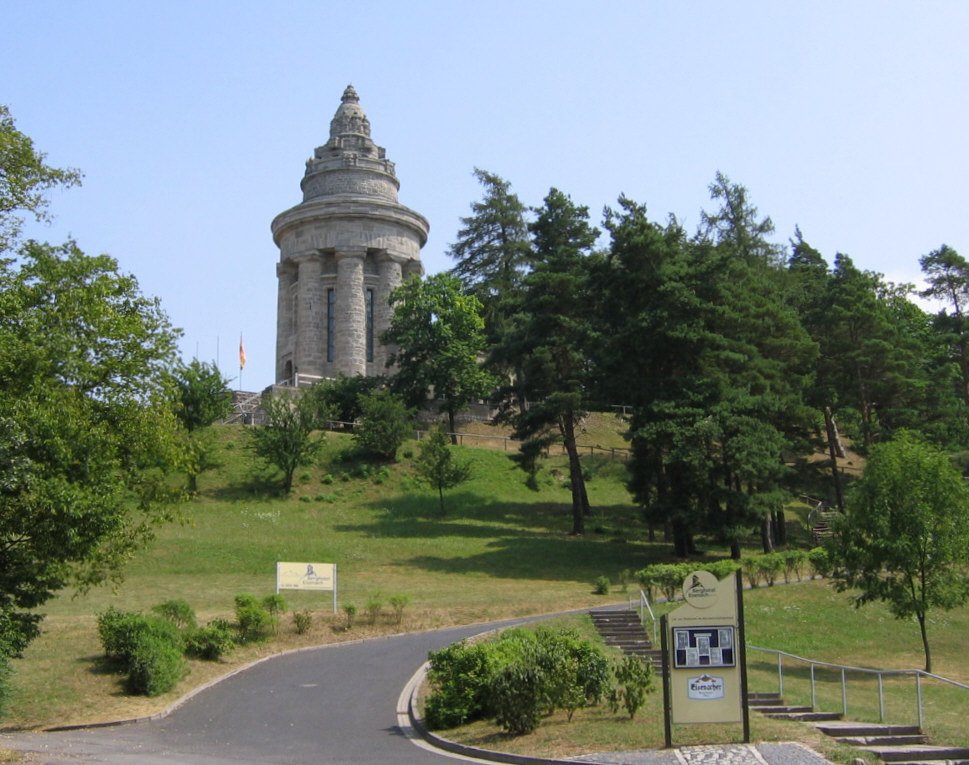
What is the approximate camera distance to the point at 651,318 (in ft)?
129

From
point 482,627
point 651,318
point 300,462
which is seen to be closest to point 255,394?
point 300,462

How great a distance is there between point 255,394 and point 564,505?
→ 22.8m

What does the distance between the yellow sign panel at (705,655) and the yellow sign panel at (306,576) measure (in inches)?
540

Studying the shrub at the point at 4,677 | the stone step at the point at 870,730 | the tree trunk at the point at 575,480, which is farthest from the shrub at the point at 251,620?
the tree trunk at the point at 575,480

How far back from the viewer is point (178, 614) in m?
25.1

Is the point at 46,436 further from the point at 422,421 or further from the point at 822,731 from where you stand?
the point at 422,421

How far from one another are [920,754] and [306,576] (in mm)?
16202

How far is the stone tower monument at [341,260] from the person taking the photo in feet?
219

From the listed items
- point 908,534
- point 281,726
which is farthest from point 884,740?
point 908,534

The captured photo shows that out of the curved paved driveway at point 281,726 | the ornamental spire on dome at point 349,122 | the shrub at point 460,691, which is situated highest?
the ornamental spire on dome at point 349,122

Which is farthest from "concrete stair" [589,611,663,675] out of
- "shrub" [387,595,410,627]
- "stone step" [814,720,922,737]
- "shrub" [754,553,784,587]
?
"shrub" [754,553,784,587]

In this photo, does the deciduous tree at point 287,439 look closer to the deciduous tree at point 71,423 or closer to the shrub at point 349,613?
the shrub at point 349,613

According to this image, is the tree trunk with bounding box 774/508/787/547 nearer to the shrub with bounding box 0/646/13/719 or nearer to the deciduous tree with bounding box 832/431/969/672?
the deciduous tree with bounding box 832/431/969/672

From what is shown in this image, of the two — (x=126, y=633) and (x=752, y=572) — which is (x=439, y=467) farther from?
(x=126, y=633)
